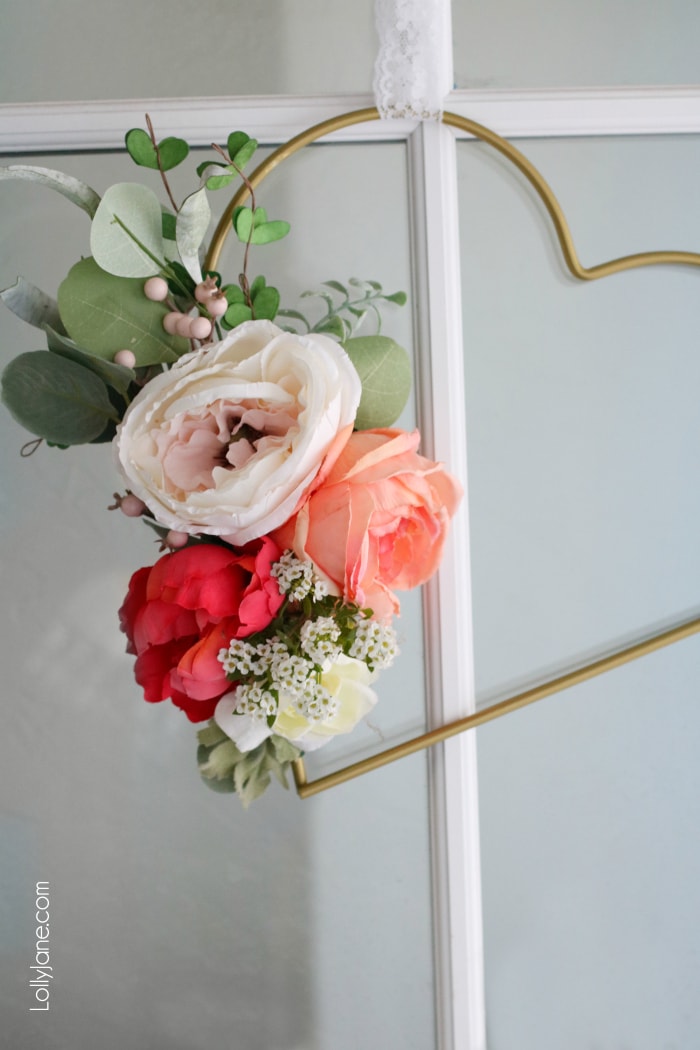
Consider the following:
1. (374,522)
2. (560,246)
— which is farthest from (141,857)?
(560,246)

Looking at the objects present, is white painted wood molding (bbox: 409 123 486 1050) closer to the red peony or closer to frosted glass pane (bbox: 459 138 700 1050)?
frosted glass pane (bbox: 459 138 700 1050)

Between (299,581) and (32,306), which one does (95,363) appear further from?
(299,581)

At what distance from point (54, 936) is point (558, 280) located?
650 millimetres

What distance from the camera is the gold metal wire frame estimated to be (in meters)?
0.57

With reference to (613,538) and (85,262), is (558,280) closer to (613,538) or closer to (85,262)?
(613,538)

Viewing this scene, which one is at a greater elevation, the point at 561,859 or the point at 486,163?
the point at 486,163

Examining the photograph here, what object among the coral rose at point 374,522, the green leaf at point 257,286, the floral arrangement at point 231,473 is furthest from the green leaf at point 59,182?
the coral rose at point 374,522

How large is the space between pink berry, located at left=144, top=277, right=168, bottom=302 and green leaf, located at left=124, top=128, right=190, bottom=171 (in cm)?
7

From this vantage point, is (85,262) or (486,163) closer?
(85,262)

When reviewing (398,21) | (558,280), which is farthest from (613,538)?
(398,21)

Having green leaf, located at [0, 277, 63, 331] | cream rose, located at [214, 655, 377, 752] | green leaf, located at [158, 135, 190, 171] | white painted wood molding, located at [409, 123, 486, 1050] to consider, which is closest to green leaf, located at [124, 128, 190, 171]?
green leaf, located at [158, 135, 190, 171]

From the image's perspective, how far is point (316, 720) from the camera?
45 centimetres

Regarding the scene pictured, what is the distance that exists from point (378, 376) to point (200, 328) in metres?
0.12

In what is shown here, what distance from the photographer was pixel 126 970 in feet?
1.94
